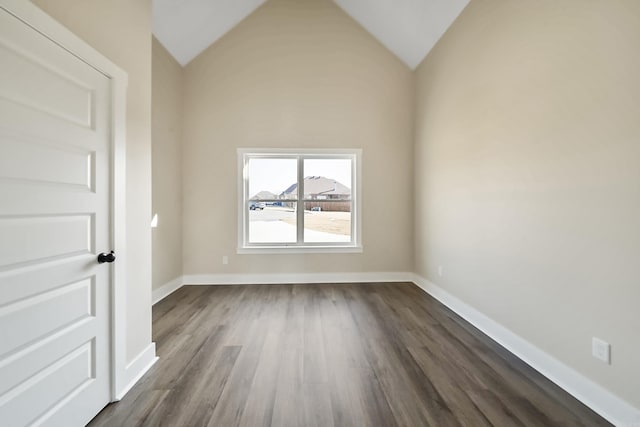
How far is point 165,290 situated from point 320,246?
2.21 metres

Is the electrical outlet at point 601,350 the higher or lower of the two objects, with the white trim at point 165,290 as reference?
higher

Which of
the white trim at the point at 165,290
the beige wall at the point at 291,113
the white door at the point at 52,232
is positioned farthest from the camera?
the beige wall at the point at 291,113

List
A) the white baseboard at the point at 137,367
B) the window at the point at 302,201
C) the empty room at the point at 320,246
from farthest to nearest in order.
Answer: the window at the point at 302,201 < the white baseboard at the point at 137,367 < the empty room at the point at 320,246

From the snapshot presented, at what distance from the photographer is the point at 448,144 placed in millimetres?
3281

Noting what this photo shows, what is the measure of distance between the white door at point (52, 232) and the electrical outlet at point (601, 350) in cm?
295

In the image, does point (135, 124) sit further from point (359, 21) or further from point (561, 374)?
point (359, 21)

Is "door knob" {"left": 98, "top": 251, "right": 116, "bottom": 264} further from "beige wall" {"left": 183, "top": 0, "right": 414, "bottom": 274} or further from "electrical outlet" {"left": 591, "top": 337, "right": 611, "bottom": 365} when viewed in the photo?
"electrical outlet" {"left": 591, "top": 337, "right": 611, "bottom": 365}

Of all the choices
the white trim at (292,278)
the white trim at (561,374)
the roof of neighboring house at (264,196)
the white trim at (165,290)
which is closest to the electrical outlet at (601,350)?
the white trim at (561,374)

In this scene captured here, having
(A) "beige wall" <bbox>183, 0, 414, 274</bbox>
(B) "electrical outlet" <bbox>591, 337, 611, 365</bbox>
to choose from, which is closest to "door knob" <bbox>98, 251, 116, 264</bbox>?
(A) "beige wall" <bbox>183, 0, 414, 274</bbox>

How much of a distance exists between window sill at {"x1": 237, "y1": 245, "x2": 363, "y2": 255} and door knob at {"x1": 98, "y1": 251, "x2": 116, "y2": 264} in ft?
8.15

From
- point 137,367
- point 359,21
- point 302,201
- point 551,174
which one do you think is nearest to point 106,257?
point 137,367

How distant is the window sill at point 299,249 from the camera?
408 cm

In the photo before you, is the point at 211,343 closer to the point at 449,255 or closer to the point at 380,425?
the point at 380,425

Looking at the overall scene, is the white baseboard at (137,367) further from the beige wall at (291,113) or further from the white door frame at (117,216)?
the beige wall at (291,113)
